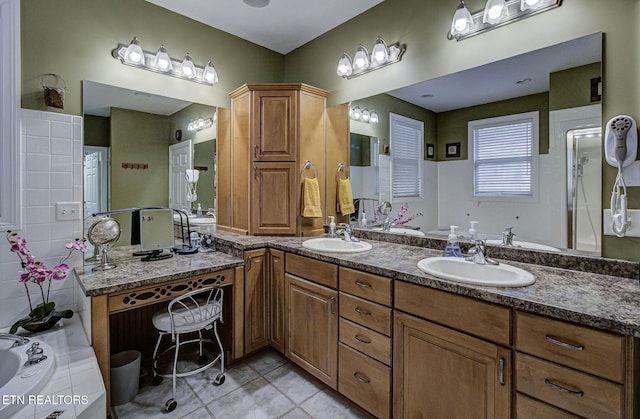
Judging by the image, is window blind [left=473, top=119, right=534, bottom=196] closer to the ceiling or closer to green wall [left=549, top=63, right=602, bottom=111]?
green wall [left=549, top=63, right=602, bottom=111]

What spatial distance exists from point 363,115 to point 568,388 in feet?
6.85

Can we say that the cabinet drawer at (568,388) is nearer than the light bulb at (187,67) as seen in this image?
Yes

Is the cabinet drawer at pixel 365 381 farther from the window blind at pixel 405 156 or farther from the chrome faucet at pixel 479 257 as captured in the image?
the window blind at pixel 405 156

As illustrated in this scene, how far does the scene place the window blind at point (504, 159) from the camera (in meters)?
1.74

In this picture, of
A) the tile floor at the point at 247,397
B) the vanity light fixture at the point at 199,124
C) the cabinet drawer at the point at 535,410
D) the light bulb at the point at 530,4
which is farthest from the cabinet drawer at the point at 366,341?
the vanity light fixture at the point at 199,124

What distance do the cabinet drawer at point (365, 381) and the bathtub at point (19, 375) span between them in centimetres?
141

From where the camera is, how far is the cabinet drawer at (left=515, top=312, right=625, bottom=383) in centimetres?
97

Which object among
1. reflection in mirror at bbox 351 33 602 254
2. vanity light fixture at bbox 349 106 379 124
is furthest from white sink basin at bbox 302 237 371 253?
vanity light fixture at bbox 349 106 379 124

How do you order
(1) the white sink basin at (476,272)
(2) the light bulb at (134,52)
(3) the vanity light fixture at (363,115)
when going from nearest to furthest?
(1) the white sink basin at (476,272) → (2) the light bulb at (134,52) → (3) the vanity light fixture at (363,115)

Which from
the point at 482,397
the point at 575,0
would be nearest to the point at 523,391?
the point at 482,397

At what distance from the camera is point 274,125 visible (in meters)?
2.62

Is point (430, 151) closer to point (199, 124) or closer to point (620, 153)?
point (620, 153)

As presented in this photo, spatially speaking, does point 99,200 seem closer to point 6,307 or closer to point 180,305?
point 6,307

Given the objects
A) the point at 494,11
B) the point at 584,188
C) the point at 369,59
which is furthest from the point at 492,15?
the point at 584,188
